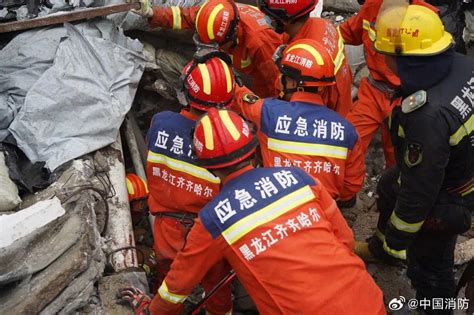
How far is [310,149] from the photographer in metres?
3.26

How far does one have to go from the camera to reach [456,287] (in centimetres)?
400

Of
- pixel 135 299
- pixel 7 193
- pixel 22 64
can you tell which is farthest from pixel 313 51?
pixel 22 64

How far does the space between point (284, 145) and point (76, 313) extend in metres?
1.62

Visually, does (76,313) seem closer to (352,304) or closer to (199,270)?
(199,270)

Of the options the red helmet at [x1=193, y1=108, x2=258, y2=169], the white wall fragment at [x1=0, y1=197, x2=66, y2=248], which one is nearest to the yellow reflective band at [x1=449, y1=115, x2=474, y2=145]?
the red helmet at [x1=193, y1=108, x2=258, y2=169]

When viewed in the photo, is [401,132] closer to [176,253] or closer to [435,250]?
[435,250]

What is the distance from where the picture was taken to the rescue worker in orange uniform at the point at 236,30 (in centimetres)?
433

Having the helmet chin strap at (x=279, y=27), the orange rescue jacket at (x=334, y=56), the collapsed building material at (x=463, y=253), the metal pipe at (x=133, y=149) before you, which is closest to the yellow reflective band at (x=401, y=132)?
the orange rescue jacket at (x=334, y=56)

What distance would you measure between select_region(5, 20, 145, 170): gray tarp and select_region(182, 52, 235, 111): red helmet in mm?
1015

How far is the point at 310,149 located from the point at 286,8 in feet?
4.72

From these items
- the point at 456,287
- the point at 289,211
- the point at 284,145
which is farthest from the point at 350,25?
the point at 289,211

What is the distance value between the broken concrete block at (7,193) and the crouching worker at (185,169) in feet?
2.90

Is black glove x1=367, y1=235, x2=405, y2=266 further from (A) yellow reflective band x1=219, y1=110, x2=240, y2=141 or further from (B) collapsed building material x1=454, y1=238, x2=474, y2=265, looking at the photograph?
(A) yellow reflective band x1=219, y1=110, x2=240, y2=141

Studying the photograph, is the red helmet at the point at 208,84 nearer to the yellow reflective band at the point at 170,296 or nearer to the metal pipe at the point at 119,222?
the metal pipe at the point at 119,222
